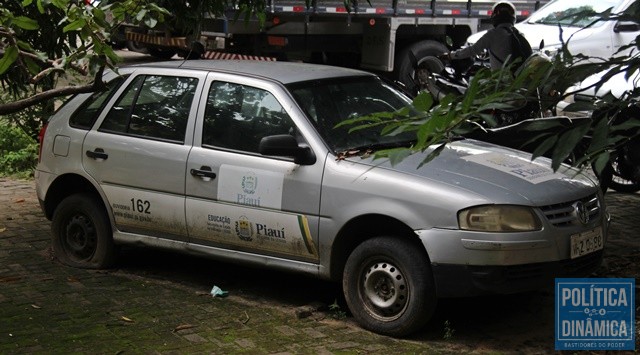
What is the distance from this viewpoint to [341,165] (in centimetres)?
624

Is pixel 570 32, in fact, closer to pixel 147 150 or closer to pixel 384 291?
pixel 147 150

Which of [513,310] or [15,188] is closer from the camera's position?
[513,310]

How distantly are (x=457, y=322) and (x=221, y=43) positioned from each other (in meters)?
10.0

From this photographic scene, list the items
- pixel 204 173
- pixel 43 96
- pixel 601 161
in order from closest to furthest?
pixel 601 161 < pixel 43 96 < pixel 204 173

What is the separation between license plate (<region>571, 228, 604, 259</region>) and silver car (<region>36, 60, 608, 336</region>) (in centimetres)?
1

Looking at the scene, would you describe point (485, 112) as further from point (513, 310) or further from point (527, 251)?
point (513, 310)

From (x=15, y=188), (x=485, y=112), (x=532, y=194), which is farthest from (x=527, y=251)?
(x=15, y=188)

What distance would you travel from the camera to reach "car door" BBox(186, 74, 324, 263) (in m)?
6.33

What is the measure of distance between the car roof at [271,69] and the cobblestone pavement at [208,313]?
147 centimetres

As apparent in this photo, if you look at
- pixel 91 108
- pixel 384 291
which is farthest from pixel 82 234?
pixel 384 291

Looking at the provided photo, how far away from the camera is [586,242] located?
609 centimetres

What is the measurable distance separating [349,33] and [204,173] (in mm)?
10213

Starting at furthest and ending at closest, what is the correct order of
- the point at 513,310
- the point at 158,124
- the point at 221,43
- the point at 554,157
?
the point at 221,43 < the point at 158,124 < the point at 513,310 < the point at 554,157

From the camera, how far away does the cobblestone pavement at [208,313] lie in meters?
5.97
